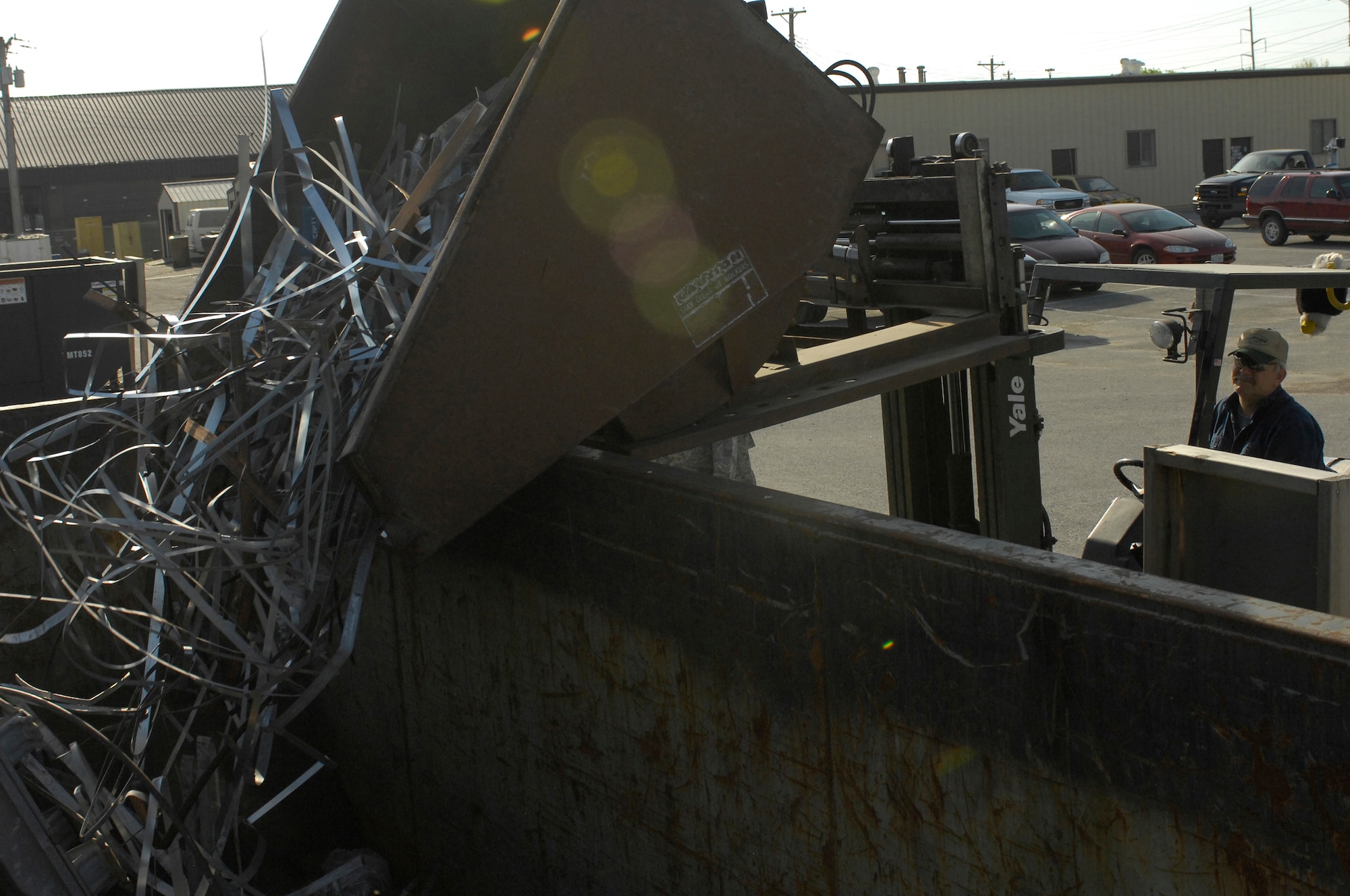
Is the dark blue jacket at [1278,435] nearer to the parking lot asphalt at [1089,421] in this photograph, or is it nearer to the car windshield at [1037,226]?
the parking lot asphalt at [1089,421]

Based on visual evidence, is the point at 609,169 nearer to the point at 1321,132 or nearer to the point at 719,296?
the point at 719,296

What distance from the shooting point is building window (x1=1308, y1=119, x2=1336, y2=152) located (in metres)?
43.8

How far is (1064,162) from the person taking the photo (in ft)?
137

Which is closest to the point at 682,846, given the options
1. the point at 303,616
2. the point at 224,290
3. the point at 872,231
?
the point at 303,616

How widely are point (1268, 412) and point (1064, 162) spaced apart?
40522 mm

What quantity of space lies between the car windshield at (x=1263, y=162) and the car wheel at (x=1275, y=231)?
702cm

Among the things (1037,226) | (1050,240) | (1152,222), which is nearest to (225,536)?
(1050,240)

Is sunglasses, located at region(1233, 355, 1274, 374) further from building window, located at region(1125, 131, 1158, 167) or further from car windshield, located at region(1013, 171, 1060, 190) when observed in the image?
building window, located at region(1125, 131, 1158, 167)

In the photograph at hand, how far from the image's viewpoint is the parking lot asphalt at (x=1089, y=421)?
8812 mm

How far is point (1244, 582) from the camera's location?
3025 mm

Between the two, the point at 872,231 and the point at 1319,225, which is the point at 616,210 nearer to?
the point at 872,231

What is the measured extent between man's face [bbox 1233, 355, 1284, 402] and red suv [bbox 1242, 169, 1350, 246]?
1032 inches

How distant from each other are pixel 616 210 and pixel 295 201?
6.05 ft

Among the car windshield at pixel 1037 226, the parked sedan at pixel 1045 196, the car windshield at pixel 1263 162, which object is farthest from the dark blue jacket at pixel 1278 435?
the car windshield at pixel 1263 162
